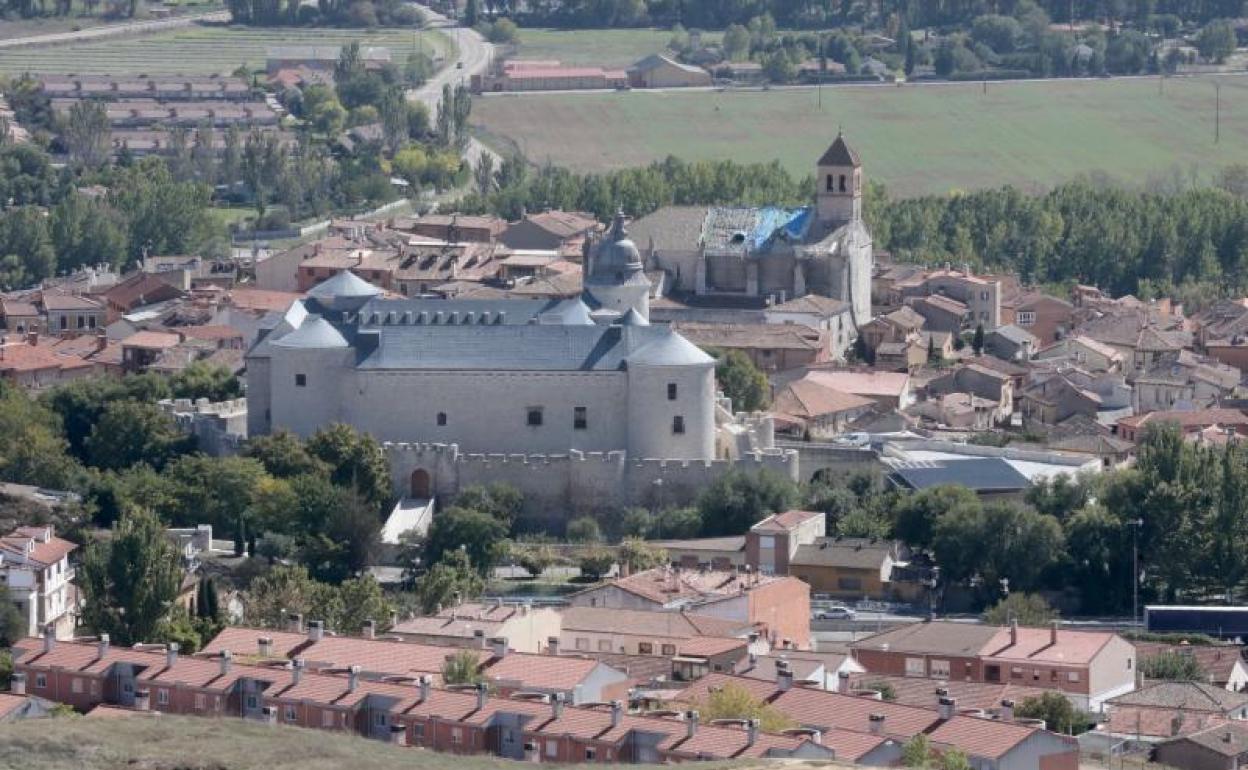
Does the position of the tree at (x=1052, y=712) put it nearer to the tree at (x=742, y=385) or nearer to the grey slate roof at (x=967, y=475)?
the grey slate roof at (x=967, y=475)

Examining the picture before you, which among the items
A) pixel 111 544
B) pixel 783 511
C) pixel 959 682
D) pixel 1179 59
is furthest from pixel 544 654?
pixel 1179 59

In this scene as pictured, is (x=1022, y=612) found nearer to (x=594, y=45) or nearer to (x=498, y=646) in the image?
(x=498, y=646)

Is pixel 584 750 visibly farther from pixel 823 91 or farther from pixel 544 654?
pixel 823 91

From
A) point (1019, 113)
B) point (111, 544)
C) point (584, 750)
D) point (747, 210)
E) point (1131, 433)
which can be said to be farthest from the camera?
point (1019, 113)

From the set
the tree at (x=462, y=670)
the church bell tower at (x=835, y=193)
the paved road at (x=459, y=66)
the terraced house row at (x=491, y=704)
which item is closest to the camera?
the terraced house row at (x=491, y=704)

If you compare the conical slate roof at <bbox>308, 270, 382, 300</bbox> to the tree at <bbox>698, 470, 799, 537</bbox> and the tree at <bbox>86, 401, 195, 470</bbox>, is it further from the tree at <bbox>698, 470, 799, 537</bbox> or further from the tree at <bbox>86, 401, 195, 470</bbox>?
the tree at <bbox>698, 470, 799, 537</bbox>

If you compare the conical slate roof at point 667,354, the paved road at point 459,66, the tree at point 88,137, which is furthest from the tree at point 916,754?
the paved road at point 459,66

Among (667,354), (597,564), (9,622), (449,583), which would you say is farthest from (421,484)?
→ (9,622)
